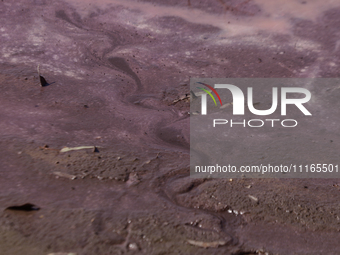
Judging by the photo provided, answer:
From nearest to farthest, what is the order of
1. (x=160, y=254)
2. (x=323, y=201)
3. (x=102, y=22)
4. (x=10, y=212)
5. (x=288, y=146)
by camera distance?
(x=160, y=254)
(x=10, y=212)
(x=323, y=201)
(x=288, y=146)
(x=102, y=22)

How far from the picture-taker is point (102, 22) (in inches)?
200

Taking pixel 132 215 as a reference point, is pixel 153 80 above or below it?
above

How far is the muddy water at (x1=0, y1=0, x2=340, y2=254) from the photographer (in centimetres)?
193

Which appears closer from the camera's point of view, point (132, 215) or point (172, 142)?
point (132, 215)

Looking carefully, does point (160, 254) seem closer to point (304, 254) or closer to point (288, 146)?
point (304, 254)

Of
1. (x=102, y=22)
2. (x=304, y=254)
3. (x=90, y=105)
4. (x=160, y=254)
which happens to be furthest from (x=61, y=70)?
(x=304, y=254)

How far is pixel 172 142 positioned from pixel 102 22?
2.78m

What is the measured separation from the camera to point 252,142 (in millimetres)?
Answer: 3002

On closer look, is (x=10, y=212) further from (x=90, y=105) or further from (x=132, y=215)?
(x=90, y=105)

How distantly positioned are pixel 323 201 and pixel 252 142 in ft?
2.74

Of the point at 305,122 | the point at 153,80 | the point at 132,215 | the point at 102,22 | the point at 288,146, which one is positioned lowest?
the point at 132,215

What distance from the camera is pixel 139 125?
3193mm

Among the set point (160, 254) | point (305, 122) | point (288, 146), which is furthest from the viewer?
point (305, 122)

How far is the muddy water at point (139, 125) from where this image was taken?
1.93m
